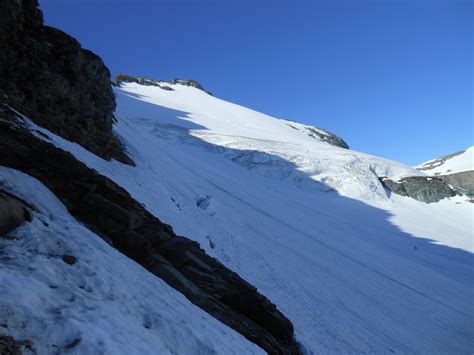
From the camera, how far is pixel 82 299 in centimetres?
530

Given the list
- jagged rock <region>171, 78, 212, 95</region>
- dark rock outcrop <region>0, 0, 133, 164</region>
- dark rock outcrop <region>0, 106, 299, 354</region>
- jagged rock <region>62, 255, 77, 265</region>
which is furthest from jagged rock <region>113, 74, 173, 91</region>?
jagged rock <region>62, 255, 77, 265</region>

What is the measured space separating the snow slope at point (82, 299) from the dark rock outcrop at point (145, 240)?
2.37ft

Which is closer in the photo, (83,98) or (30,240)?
(30,240)

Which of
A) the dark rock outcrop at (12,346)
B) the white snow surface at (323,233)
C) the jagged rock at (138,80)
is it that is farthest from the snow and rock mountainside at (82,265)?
the jagged rock at (138,80)

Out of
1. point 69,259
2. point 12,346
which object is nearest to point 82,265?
point 69,259

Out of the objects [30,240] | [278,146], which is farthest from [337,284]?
[278,146]

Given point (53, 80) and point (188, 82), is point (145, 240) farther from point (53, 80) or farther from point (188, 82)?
point (188, 82)

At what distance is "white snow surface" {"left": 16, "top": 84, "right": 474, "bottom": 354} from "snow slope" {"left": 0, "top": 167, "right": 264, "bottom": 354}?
5507 millimetres

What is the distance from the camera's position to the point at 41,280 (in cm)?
518

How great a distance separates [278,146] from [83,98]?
2911 cm

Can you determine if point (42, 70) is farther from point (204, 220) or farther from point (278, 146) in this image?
point (278, 146)

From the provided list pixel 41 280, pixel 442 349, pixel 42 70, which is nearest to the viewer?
pixel 41 280

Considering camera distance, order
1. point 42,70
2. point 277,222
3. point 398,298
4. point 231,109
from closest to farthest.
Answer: point 42,70 < point 398,298 < point 277,222 < point 231,109

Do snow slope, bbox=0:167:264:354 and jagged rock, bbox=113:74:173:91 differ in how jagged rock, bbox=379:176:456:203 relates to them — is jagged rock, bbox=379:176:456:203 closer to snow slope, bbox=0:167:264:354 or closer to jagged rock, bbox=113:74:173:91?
snow slope, bbox=0:167:264:354
